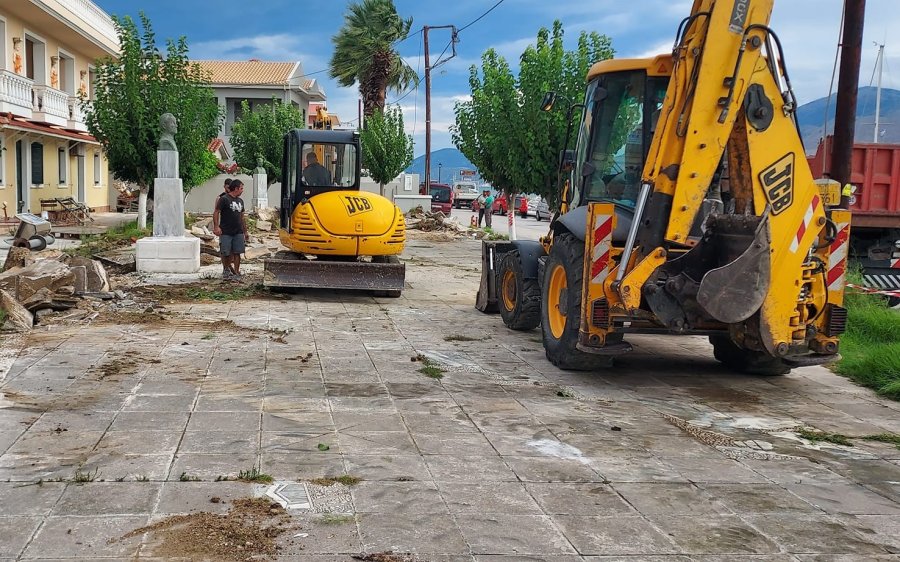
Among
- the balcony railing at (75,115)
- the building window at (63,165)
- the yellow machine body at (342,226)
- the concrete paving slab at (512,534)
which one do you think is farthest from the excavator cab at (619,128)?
the building window at (63,165)

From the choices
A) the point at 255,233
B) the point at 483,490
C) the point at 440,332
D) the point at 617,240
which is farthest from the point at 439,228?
the point at 483,490

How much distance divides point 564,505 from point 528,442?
3.75 feet

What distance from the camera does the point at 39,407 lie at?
6.23 meters

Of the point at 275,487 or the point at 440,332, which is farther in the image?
the point at 440,332

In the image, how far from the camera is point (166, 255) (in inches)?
559

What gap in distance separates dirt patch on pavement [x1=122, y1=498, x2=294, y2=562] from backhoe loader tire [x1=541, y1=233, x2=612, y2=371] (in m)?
4.04

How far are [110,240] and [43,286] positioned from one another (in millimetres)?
9985

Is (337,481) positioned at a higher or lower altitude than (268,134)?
lower

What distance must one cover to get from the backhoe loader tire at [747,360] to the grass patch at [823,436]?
1823mm

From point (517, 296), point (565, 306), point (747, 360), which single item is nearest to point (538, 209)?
point (517, 296)

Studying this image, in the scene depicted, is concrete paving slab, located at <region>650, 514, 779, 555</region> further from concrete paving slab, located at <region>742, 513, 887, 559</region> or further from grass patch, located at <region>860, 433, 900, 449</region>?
grass patch, located at <region>860, 433, 900, 449</region>

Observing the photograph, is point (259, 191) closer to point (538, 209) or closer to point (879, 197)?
point (538, 209)

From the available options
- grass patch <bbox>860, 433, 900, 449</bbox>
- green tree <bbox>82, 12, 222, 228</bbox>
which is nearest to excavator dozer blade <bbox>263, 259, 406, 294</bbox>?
grass patch <bbox>860, 433, 900, 449</bbox>

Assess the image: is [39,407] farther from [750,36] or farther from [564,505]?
[750,36]
